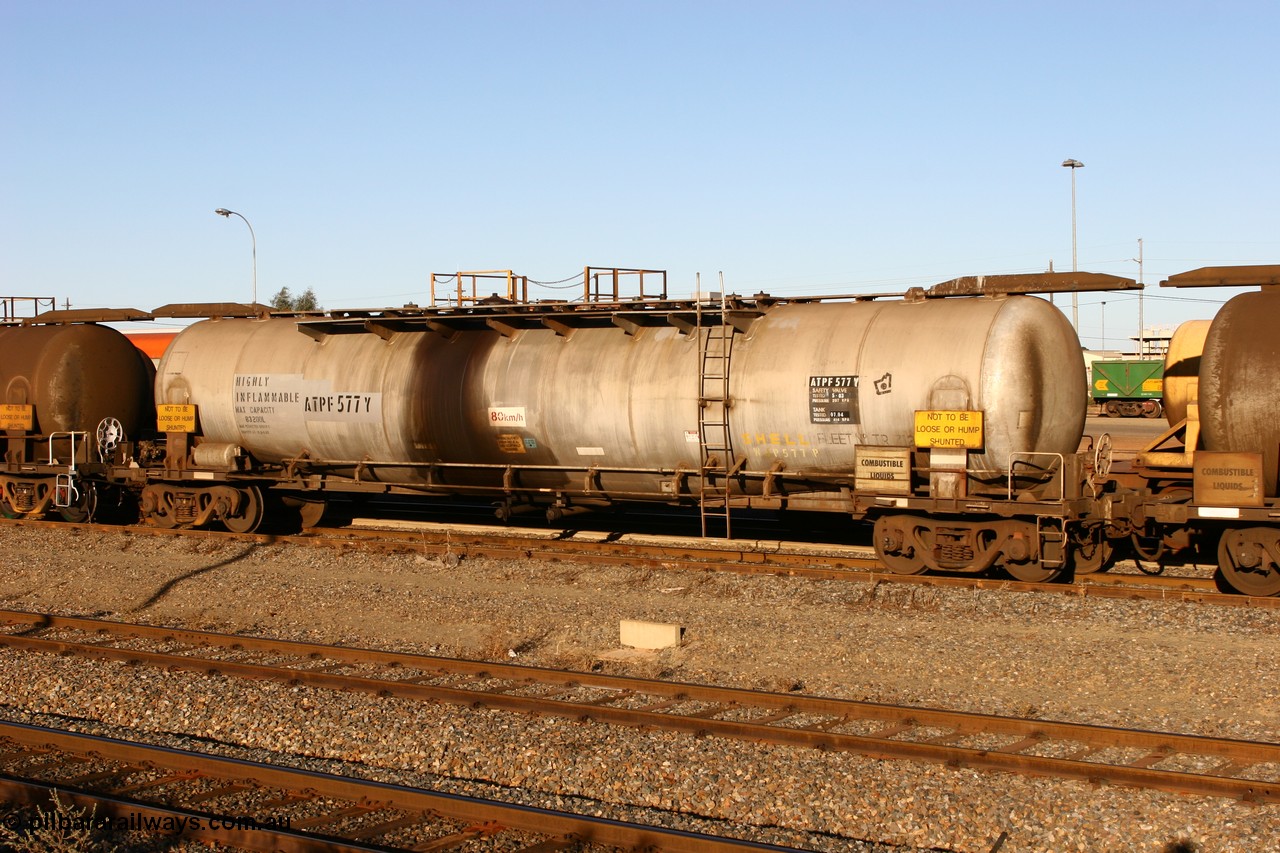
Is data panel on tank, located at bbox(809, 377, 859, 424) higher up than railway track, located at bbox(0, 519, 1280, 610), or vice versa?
data panel on tank, located at bbox(809, 377, 859, 424)

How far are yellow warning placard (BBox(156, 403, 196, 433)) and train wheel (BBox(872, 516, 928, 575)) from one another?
1247 centimetres

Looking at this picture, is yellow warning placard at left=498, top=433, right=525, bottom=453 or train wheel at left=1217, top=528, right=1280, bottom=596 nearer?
train wheel at left=1217, top=528, right=1280, bottom=596

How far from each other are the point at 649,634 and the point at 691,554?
5.00 metres

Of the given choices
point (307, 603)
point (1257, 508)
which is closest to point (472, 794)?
point (307, 603)

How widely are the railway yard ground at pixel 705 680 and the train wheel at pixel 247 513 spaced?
279 cm

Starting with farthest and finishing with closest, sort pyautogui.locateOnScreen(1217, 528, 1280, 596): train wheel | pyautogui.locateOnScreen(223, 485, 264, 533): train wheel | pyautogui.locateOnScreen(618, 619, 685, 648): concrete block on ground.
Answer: pyautogui.locateOnScreen(223, 485, 264, 533): train wheel < pyautogui.locateOnScreen(1217, 528, 1280, 596): train wheel < pyautogui.locateOnScreen(618, 619, 685, 648): concrete block on ground

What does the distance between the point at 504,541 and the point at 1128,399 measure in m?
41.3

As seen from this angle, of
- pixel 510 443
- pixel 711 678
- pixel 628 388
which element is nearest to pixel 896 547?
pixel 628 388

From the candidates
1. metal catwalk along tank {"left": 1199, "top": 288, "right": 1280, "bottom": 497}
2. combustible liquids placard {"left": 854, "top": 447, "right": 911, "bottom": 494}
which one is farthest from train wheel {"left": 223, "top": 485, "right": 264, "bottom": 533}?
metal catwalk along tank {"left": 1199, "top": 288, "right": 1280, "bottom": 497}

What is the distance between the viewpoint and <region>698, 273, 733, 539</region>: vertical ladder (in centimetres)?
1554

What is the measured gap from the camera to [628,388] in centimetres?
1614

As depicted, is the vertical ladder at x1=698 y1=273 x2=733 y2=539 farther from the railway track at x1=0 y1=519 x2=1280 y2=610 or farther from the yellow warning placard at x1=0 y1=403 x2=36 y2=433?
the yellow warning placard at x1=0 y1=403 x2=36 y2=433

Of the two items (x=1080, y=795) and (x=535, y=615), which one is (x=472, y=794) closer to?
(x=1080, y=795)

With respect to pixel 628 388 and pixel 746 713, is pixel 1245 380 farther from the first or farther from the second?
pixel 746 713
